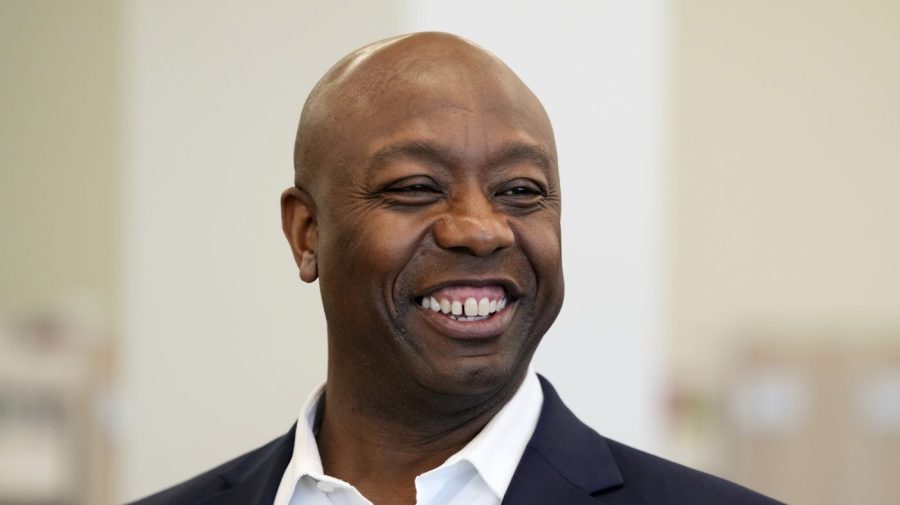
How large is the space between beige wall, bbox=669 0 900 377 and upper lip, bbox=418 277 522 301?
174 inches

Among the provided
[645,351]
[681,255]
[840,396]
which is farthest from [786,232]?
[645,351]

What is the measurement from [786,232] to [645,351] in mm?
3736

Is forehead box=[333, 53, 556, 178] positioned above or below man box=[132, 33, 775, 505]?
above

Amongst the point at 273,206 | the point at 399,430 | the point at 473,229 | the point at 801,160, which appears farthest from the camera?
the point at 801,160

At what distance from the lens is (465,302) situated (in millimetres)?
1355

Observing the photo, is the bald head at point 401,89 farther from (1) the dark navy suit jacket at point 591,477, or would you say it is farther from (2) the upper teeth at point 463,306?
(1) the dark navy suit jacket at point 591,477

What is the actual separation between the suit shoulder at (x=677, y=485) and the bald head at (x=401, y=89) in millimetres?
367

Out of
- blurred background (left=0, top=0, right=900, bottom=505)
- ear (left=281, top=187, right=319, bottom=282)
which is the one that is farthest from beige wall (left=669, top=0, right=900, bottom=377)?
ear (left=281, top=187, right=319, bottom=282)

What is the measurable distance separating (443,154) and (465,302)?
0.16 meters

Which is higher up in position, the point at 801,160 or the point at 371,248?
the point at 371,248

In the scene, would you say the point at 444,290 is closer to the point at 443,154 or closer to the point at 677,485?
the point at 443,154

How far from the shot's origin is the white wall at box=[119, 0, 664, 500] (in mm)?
2145

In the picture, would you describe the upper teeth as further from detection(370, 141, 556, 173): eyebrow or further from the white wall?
the white wall

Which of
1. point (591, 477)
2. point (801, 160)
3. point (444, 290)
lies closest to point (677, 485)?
point (591, 477)
